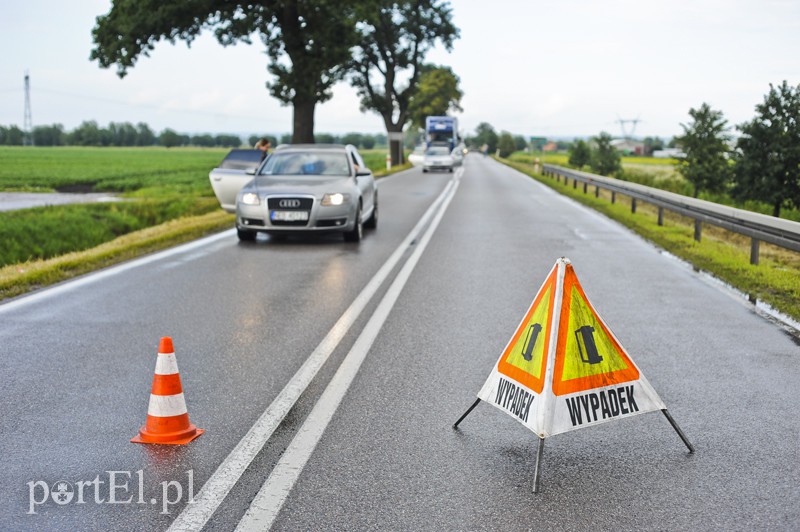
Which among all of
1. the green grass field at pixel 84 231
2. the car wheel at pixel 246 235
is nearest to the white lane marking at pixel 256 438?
the green grass field at pixel 84 231

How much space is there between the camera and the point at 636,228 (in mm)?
17156

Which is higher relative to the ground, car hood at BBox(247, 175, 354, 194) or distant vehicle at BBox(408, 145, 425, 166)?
distant vehicle at BBox(408, 145, 425, 166)

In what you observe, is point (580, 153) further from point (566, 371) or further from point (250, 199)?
point (566, 371)

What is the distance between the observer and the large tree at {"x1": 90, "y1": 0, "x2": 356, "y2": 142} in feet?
96.0

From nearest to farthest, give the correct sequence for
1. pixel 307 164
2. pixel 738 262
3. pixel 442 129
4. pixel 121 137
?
pixel 738 262
pixel 307 164
pixel 442 129
pixel 121 137

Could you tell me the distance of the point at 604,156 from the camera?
73.4m

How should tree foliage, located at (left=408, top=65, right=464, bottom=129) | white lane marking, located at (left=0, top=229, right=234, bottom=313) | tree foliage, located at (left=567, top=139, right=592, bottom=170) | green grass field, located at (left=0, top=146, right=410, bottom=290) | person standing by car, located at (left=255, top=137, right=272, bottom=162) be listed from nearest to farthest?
1. white lane marking, located at (left=0, top=229, right=234, bottom=313)
2. green grass field, located at (left=0, top=146, right=410, bottom=290)
3. person standing by car, located at (left=255, top=137, right=272, bottom=162)
4. tree foliage, located at (left=567, top=139, right=592, bottom=170)
5. tree foliage, located at (left=408, top=65, right=464, bottom=129)

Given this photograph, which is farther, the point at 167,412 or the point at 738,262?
the point at 738,262

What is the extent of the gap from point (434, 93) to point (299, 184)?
89.2 m

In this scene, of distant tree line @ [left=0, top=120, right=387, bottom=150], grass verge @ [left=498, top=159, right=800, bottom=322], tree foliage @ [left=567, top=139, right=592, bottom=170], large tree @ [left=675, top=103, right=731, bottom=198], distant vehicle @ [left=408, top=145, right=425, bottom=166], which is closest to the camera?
grass verge @ [left=498, top=159, right=800, bottom=322]

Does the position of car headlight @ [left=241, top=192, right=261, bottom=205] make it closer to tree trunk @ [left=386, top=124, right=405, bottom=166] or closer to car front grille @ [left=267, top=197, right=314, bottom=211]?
car front grille @ [left=267, top=197, right=314, bottom=211]

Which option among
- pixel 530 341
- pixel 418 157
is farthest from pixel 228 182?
pixel 418 157

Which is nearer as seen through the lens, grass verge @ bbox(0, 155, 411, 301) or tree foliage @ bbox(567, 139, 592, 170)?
grass verge @ bbox(0, 155, 411, 301)

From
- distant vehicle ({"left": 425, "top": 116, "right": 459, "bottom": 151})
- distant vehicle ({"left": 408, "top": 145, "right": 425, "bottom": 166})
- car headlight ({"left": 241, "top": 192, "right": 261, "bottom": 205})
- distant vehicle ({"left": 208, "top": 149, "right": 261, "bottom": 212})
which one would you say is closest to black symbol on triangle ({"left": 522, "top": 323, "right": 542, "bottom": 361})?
car headlight ({"left": 241, "top": 192, "right": 261, "bottom": 205})
